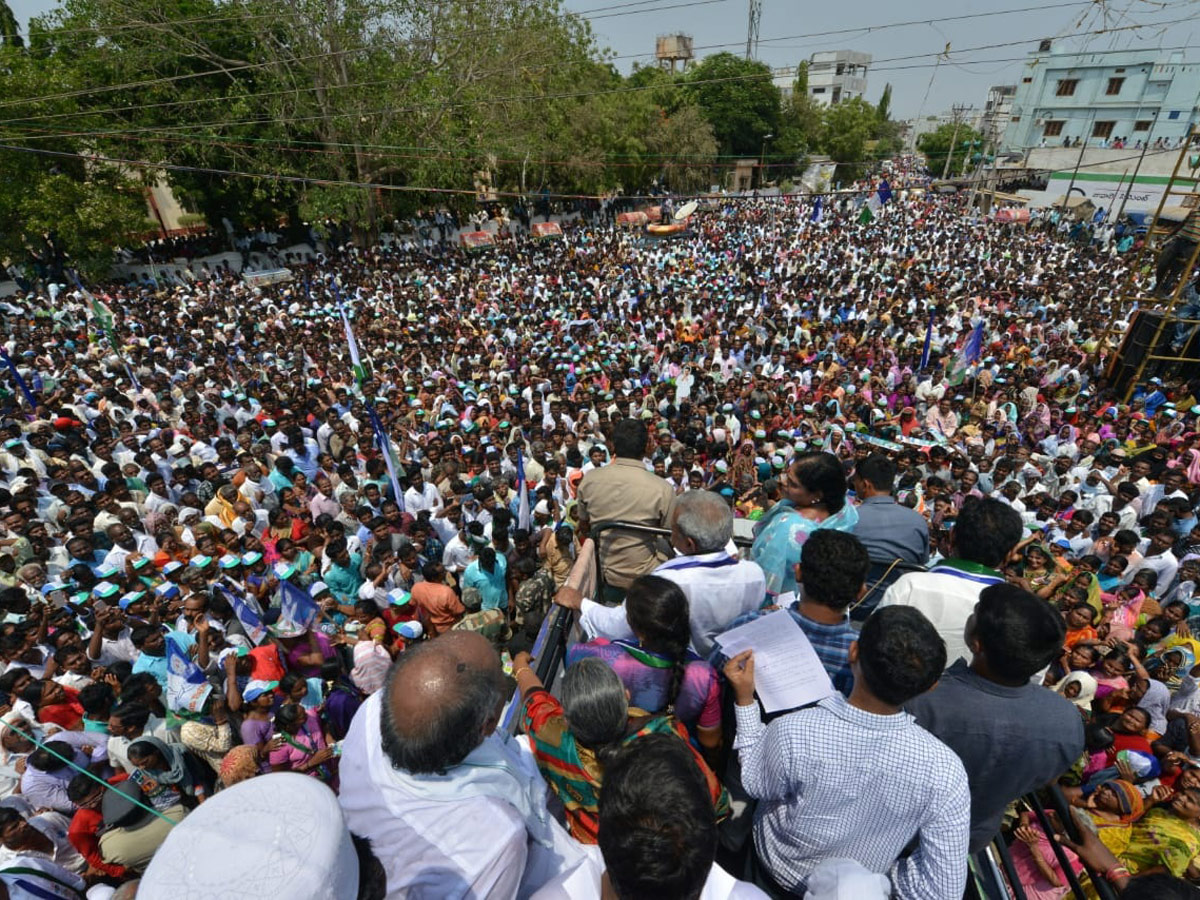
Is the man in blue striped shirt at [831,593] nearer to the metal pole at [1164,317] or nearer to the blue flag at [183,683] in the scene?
the blue flag at [183,683]

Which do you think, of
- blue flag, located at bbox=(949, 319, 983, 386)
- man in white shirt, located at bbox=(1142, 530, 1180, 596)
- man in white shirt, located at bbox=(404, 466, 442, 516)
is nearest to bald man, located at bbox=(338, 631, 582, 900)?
man in white shirt, located at bbox=(404, 466, 442, 516)

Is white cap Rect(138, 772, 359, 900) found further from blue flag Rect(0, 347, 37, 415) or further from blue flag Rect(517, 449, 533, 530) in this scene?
blue flag Rect(0, 347, 37, 415)

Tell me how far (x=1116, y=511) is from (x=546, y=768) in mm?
6674

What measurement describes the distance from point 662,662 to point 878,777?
68cm

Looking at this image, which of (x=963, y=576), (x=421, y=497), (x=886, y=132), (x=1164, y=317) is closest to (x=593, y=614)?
(x=963, y=576)

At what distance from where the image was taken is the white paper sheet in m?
1.86

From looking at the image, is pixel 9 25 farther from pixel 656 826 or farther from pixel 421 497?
pixel 656 826

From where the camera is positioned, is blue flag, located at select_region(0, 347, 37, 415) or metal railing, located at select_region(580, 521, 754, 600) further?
blue flag, located at select_region(0, 347, 37, 415)

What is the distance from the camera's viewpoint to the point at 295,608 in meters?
4.42

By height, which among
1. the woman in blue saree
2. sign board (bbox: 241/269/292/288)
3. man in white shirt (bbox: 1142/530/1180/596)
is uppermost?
the woman in blue saree

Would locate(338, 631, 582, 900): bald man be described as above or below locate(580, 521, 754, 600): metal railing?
above

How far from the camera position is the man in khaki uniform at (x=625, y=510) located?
3178 mm

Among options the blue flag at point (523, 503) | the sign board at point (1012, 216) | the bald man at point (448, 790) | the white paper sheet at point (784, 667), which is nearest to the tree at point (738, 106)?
the sign board at point (1012, 216)

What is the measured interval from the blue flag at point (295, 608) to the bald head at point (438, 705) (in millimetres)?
3299
